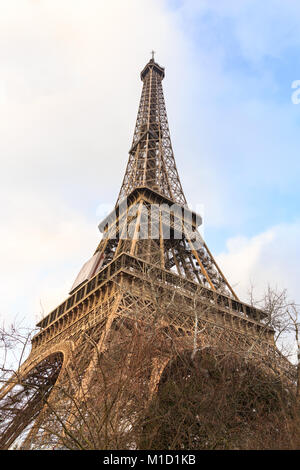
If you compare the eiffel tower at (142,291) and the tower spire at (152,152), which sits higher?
the tower spire at (152,152)

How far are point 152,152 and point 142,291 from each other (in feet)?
73.1

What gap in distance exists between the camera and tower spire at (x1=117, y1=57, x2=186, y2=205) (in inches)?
1280

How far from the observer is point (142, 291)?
58.5 ft

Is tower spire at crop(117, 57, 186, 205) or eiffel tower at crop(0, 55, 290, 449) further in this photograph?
tower spire at crop(117, 57, 186, 205)

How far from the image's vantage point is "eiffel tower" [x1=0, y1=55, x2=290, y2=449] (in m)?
13.9

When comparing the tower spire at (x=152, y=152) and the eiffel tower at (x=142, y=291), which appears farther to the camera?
the tower spire at (x=152, y=152)

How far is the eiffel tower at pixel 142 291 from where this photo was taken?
45.6 feet

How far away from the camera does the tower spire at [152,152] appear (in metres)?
32.5

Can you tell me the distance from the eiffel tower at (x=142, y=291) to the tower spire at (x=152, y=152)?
0.38ft

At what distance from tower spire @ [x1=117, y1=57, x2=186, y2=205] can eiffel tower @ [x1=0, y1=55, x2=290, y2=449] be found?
0.38 feet

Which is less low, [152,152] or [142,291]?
[152,152]

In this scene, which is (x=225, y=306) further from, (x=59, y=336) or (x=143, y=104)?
(x=143, y=104)

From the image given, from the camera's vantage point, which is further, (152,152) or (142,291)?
(152,152)

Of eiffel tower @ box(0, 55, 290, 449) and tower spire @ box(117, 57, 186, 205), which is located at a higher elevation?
tower spire @ box(117, 57, 186, 205)
